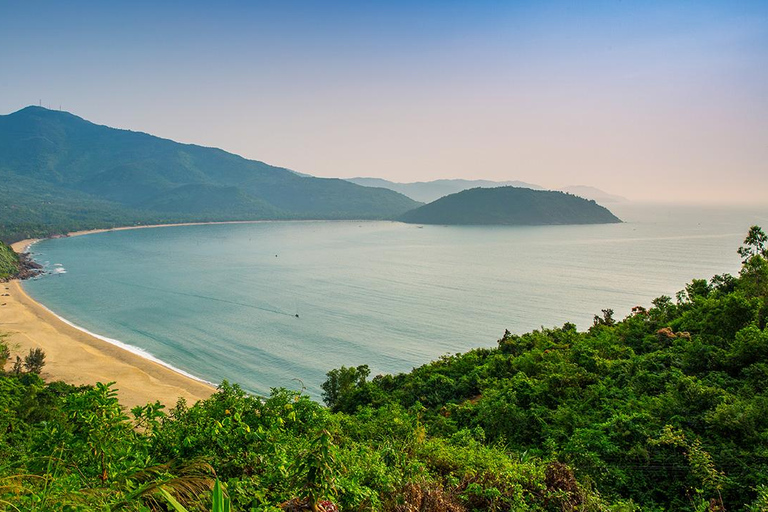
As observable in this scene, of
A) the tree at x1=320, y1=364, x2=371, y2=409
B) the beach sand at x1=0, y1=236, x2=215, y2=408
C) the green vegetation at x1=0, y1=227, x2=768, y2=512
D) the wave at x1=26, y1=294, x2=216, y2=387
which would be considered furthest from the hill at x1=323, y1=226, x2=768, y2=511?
the wave at x1=26, y1=294, x2=216, y2=387

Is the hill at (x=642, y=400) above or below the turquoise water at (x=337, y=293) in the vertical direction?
above

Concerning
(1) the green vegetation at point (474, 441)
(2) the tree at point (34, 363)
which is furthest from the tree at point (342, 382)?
(2) the tree at point (34, 363)

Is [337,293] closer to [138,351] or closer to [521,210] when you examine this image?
[138,351]

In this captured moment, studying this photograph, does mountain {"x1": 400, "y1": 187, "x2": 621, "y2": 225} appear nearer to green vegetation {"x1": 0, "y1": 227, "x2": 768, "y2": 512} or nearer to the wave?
the wave

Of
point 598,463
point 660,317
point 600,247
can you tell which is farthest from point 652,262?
point 598,463

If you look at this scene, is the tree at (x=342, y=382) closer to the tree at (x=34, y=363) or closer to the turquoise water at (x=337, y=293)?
the turquoise water at (x=337, y=293)
